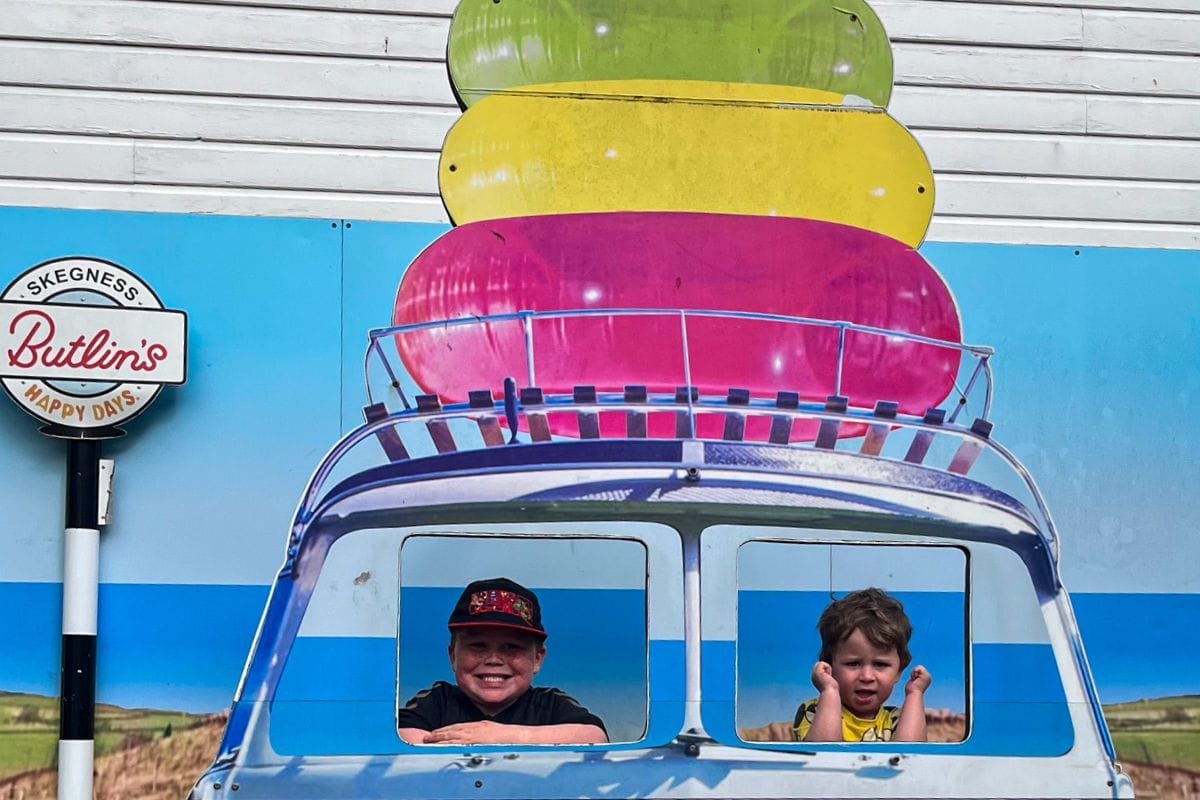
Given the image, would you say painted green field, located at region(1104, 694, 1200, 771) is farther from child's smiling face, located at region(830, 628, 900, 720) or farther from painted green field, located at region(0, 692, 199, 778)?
painted green field, located at region(0, 692, 199, 778)

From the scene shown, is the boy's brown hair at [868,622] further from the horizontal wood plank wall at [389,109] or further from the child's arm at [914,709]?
the horizontal wood plank wall at [389,109]

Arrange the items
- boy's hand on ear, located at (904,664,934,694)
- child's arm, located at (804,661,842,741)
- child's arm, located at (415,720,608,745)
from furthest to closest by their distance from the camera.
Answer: boy's hand on ear, located at (904,664,934,694) < child's arm, located at (804,661,842,741) < child's arm, located at (415,720,608,745)

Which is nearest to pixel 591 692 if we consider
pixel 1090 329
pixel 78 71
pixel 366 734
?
pixel 366 734

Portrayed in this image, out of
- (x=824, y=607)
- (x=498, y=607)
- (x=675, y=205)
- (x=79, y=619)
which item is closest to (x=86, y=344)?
(x=79, y=619)

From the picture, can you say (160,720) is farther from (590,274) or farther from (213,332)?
(590,274)

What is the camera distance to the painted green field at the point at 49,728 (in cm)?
370

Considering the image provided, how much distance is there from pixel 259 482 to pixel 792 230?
56.1 inches

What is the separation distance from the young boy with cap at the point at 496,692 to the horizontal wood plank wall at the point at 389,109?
1097 mm

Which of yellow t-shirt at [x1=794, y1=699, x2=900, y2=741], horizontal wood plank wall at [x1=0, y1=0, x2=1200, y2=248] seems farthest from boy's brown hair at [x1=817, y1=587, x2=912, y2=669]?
horizontal wood plank wall at [x1=0, y1=0, x2=1200, y2=248]

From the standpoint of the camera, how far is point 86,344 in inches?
148

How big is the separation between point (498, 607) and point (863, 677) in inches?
33.3

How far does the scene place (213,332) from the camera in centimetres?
381

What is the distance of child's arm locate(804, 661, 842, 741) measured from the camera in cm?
340

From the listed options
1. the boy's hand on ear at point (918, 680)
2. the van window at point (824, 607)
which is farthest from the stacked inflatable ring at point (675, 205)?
the boy's hand on ear at point (918, 680)
